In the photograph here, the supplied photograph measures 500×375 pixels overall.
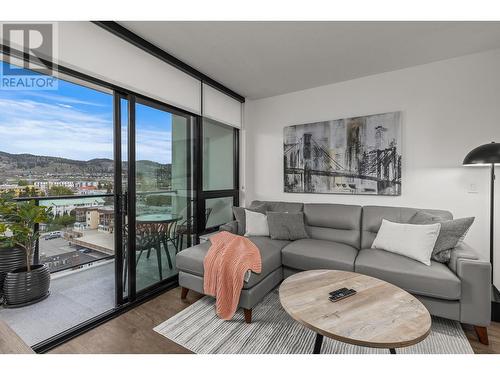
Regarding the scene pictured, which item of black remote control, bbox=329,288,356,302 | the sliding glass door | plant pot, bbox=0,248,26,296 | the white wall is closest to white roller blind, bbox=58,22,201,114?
the sliding glass door

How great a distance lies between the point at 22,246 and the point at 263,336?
2552 mm

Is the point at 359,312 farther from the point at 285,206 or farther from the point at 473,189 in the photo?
the point at 473,189

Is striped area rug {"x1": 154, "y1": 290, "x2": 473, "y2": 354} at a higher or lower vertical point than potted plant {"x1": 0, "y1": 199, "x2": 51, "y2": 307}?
lower

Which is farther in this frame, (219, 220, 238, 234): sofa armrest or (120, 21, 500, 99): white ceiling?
(219, 220, 238, 234): sofa armrest

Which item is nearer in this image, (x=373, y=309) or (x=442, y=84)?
(x=373, y=309)

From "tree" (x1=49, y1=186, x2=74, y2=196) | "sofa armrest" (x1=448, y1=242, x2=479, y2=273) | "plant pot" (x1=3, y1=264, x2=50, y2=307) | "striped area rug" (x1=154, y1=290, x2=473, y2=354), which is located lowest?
"striped area rug" (x1=154, y1=290, x2=473, y2=354)

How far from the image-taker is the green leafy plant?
2.27 metres

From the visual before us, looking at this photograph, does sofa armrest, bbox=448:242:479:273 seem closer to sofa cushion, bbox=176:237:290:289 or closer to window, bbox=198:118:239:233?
sofa cushion, bbox=176:237:290:289

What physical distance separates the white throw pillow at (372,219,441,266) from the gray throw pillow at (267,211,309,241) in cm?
85

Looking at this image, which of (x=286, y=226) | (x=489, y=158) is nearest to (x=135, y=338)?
(x=286, y=226)
